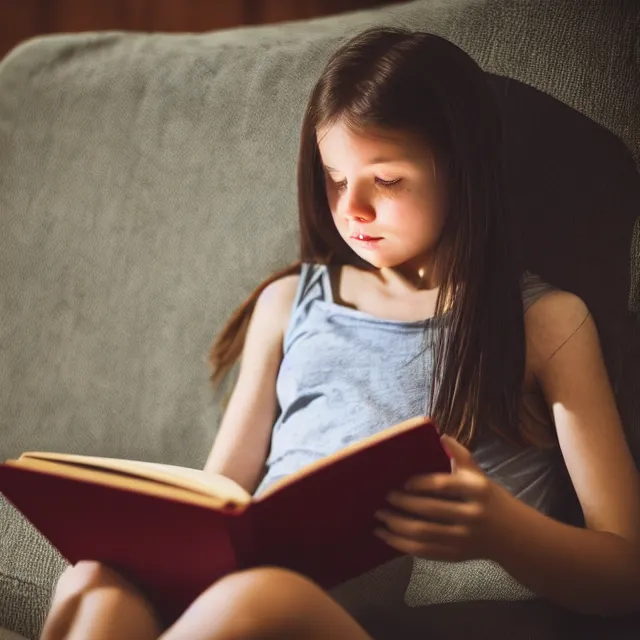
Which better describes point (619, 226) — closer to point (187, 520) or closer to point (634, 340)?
point (634, 340)

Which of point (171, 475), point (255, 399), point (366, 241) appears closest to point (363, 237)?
point (366, 241)

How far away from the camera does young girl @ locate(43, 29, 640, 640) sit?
2.40ft

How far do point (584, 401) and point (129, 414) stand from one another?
2.12 feet

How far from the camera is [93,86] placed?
132 centimetres

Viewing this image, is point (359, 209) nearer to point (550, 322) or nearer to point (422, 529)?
point (550, 322)

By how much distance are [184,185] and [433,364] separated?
513 mm

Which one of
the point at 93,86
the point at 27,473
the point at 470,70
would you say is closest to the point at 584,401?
the point at 470,70

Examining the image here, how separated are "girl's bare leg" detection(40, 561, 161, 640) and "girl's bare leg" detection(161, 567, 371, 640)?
0.07 metres

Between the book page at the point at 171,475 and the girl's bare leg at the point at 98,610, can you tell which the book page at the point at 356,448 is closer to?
the book page at the point at 171,475

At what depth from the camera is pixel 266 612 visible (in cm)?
61

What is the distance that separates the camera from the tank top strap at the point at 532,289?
861 mm

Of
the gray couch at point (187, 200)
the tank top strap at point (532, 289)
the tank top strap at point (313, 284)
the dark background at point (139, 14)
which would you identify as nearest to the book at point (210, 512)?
the gray couch at point (187, 200)

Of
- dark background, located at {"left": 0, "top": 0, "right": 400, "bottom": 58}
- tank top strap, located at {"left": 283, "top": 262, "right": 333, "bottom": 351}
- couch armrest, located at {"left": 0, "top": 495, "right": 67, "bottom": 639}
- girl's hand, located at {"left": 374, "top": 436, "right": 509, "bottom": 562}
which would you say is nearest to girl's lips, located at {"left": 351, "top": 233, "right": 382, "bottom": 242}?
tank top strap, located at {"left": 283, "top": 262, "right": 333, "bottom": 351}

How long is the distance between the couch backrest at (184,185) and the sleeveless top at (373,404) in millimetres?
142
